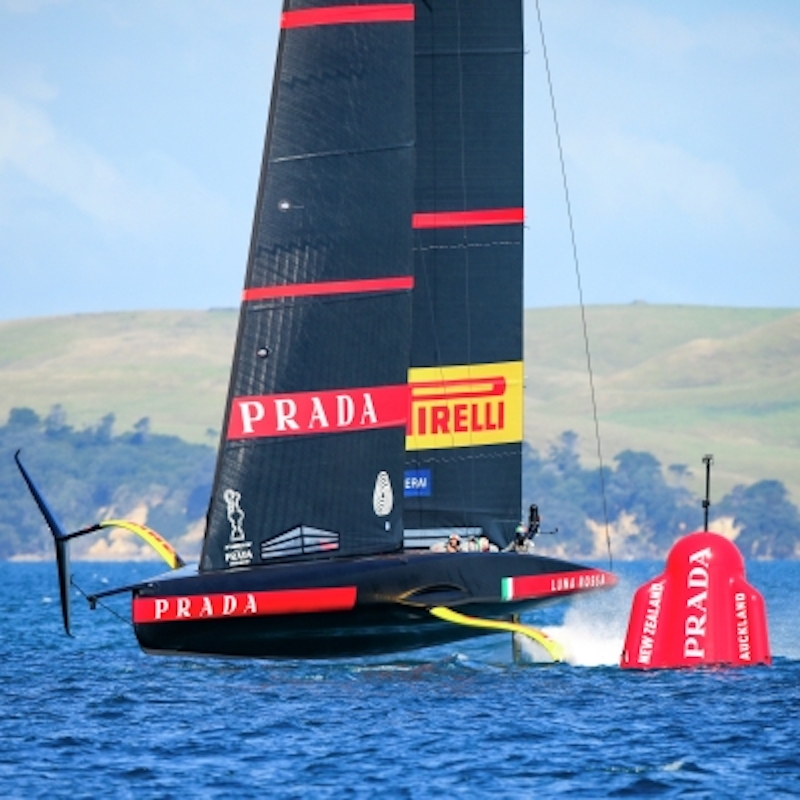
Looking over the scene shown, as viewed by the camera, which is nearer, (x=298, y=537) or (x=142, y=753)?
(x=142, y=753)

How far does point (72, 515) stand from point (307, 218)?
167m

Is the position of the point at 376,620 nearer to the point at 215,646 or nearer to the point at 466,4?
the point at 215,646

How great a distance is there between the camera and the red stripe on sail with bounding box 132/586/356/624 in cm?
2491

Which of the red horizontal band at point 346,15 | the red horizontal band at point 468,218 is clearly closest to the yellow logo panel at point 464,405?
the red horizontal band at point 468,218

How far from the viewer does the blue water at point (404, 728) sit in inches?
713

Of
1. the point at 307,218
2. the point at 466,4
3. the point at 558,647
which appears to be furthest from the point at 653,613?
the point at 466,4

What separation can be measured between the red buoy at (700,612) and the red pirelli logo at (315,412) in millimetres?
4062

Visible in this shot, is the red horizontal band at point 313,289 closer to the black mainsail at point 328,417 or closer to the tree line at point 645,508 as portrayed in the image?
the black mainsail at point 328,417

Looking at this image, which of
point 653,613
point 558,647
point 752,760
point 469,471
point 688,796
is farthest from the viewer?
point 469,471

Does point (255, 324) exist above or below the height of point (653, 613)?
above

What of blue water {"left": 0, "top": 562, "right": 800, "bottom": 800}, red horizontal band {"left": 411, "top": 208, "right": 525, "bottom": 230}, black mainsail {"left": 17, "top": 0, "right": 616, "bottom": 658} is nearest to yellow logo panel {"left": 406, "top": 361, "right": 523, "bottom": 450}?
red horizontal band {"left": 411, "top": 208, "right": 525, "bottom": 230}

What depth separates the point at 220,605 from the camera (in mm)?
24891

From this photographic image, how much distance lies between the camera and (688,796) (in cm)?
1753

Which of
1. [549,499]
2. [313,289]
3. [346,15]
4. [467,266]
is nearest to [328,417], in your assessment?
[313,289]
